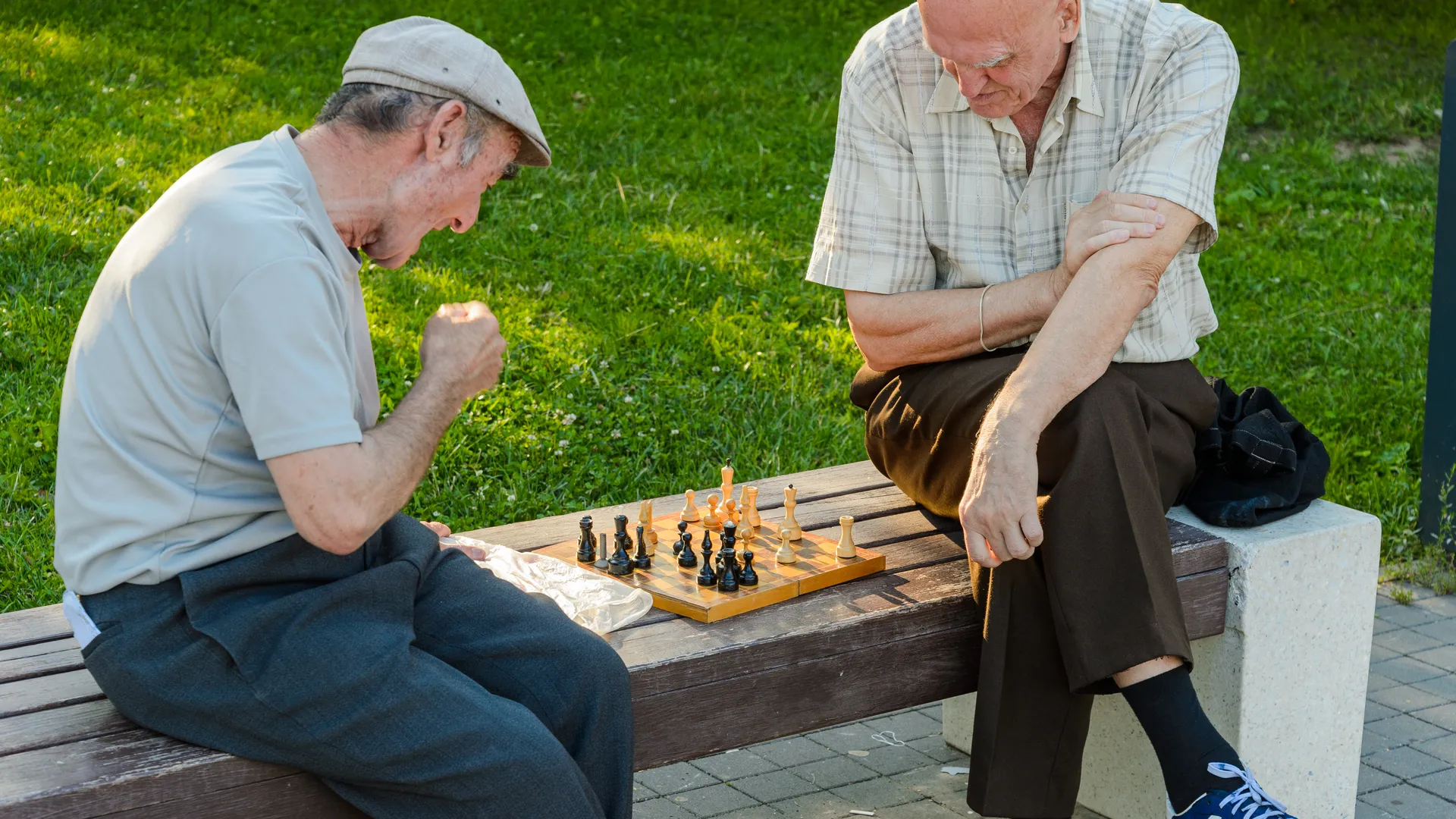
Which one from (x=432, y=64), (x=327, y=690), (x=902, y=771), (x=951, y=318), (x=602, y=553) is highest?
(x=432, y=64)

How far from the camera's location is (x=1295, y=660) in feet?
10.3

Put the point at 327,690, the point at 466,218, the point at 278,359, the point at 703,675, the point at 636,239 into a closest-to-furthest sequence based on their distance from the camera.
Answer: the point at 278,359 → the point at 327,690 → the point at 466,218 → the point at 703,675 → the point at 636,239

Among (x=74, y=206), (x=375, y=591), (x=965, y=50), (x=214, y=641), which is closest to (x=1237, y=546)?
(x=965, y=50)

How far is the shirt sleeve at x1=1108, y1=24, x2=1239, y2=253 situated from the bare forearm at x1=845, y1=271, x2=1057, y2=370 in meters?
0.28

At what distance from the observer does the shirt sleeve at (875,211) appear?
3076mm

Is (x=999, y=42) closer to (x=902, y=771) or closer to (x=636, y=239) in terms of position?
(x=902, y=771)

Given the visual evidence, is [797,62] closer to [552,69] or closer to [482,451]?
[552,69]

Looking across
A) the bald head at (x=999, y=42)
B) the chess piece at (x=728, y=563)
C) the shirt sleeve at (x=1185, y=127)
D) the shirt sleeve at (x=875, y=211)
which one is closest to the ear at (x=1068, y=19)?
the bald head at (x=999, y=42)

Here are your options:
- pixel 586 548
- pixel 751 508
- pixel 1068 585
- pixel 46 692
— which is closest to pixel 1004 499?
pixel 1068 585

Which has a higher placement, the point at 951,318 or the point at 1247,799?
the point at 951,318

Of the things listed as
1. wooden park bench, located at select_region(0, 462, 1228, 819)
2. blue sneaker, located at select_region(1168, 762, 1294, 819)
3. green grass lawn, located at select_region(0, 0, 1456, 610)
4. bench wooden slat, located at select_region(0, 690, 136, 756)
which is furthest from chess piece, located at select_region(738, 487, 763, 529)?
green grass lawn, located at select_region(0, 0, 1456, 610)

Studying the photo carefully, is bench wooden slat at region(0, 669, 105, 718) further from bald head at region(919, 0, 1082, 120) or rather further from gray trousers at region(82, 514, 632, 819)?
bald head at region(919, 0, 1082, 120)

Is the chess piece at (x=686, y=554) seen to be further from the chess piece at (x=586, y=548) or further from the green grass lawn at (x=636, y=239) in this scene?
the green grass lawn at (x=636, y=239)

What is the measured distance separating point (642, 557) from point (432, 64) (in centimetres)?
106
